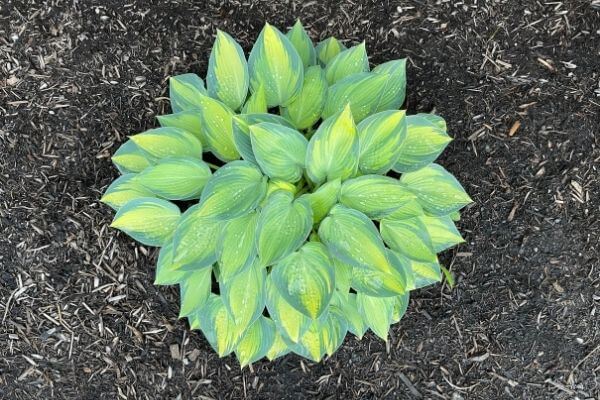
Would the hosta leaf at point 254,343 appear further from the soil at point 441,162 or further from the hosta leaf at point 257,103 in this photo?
the hosta leaf at point 257,103

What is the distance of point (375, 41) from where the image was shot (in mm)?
1952

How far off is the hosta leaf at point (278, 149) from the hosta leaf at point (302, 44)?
0.43 m

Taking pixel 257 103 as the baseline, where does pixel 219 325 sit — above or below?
below

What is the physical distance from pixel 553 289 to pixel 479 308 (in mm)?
260

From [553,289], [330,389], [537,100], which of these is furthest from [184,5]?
[553,289]

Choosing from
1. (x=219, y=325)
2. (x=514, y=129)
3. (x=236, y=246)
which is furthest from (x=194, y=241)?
(x=514, y=129)

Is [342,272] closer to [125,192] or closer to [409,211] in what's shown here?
[409,211]

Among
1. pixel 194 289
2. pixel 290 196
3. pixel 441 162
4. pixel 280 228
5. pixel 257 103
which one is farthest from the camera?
pixel 441 162

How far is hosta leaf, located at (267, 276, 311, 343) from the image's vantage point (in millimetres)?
1405

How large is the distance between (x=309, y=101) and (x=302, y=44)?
0.68 feet

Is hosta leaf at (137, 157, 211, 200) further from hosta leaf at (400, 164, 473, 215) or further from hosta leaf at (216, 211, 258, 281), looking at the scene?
hosta leaf at (400, 164, 473, 215)

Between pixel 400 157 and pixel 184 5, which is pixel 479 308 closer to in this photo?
pixel 400 157

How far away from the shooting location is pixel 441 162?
1.94 m

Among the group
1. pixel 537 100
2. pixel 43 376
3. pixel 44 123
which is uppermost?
pixel 44 123
